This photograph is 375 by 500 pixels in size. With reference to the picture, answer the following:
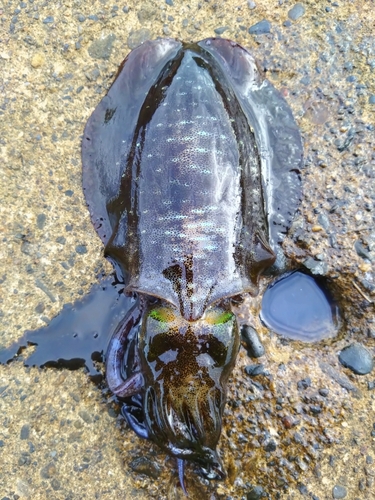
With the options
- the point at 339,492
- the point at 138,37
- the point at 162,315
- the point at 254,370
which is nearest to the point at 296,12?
the point at 138,37

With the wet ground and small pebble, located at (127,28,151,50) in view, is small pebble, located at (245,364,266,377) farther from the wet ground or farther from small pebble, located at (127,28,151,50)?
small pebble, located at (127,28,151,50)

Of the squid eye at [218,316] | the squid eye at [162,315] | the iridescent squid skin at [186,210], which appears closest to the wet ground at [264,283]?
the iridescent squid skin at [186,210]

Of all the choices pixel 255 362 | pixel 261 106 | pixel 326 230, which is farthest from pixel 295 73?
pixel 255 362

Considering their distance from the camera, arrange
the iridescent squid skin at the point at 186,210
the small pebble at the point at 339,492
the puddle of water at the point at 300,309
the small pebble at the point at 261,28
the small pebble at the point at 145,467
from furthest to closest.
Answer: the small pebble at the point at 261,28
the puddle of water at the point at 300,309
the small pebble at the point at 145,467
the small pebble at the point at 339,492
the iridescent squid skin at the point at 186,210

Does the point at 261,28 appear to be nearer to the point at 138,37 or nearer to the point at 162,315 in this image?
the point at 138,37

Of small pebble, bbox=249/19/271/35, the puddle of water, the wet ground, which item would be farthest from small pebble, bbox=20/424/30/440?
small pebble, bbox=249/19/271/35

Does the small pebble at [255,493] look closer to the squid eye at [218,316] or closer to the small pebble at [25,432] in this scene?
the squid eye at [218,316]

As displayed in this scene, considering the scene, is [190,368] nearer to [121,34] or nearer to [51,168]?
[51,168]
